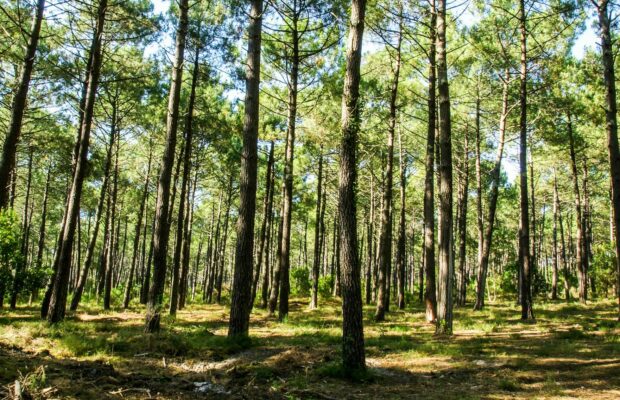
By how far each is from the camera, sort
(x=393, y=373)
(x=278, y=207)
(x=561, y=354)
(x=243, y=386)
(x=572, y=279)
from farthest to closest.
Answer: (x=572, y=279)
(x=278, y=207)
(x=561, y=354)
(x=393, y=373)
(x=243, y=386)

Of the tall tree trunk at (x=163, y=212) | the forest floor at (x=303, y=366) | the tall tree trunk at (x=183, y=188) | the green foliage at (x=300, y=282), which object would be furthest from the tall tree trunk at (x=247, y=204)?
the green foliage at (x=300, y=282)

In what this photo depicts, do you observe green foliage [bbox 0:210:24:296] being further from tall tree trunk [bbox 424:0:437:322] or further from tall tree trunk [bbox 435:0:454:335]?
tall tree trunk [bbox 424:0:437:322]

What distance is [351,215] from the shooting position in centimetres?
632

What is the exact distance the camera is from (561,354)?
7.87 metres

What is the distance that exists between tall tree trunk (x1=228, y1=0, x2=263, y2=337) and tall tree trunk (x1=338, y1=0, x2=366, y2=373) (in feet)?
9.74

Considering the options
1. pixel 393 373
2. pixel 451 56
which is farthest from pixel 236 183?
pixel 393 373

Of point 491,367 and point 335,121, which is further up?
point 335,121

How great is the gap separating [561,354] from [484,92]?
49.6ft

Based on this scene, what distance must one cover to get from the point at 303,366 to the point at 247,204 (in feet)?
11.8

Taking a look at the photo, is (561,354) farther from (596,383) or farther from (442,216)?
(442,216)

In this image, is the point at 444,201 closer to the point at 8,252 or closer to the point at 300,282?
the point at 8,252

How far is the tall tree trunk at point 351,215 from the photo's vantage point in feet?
20.0

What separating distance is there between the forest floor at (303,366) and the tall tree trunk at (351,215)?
0.43 meters

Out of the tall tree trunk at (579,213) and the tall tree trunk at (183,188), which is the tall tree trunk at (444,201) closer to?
the tall tree trunk at (183,188)
